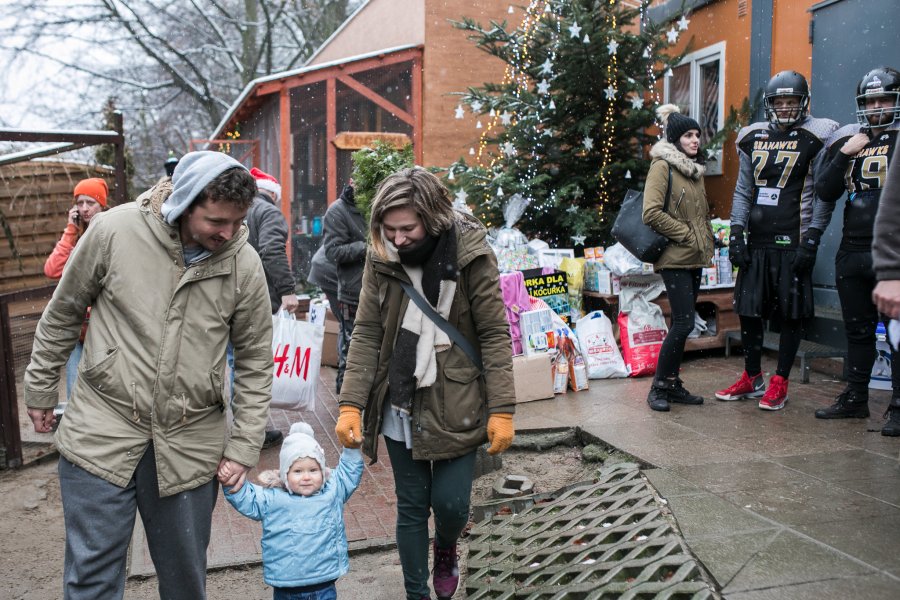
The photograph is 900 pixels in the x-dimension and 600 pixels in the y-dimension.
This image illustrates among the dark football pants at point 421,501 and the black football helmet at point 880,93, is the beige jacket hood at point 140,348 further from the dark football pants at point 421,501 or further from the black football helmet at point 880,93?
the black football helmet at point 880,93

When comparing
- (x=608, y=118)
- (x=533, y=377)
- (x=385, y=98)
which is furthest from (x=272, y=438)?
(x=385, y=98)

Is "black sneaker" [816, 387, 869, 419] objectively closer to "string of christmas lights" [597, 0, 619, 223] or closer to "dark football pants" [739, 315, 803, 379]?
"dark football pants" [739, 315, 803, 379]

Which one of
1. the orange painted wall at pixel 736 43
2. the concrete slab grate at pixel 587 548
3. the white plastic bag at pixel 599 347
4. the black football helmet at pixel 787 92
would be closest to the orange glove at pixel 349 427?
the concrete slab grate at pixel 587 548

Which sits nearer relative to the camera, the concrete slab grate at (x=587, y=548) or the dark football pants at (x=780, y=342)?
the concrete slab grate at (x=587, y=548)

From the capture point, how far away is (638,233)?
682cm

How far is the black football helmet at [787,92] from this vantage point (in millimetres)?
6281

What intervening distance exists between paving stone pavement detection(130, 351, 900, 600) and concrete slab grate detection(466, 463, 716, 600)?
114 mm

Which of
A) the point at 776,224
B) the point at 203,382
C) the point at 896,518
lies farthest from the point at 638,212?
the point at 203,382

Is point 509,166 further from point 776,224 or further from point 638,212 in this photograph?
point 776,224

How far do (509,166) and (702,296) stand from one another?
2585mm

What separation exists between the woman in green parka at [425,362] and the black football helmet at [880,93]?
11.2 ft

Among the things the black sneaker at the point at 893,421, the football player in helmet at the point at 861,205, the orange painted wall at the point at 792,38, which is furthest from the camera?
the orange painted wall at the point at 792,38

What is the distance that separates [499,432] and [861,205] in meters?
3.56

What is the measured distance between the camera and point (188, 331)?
10.1 ft
